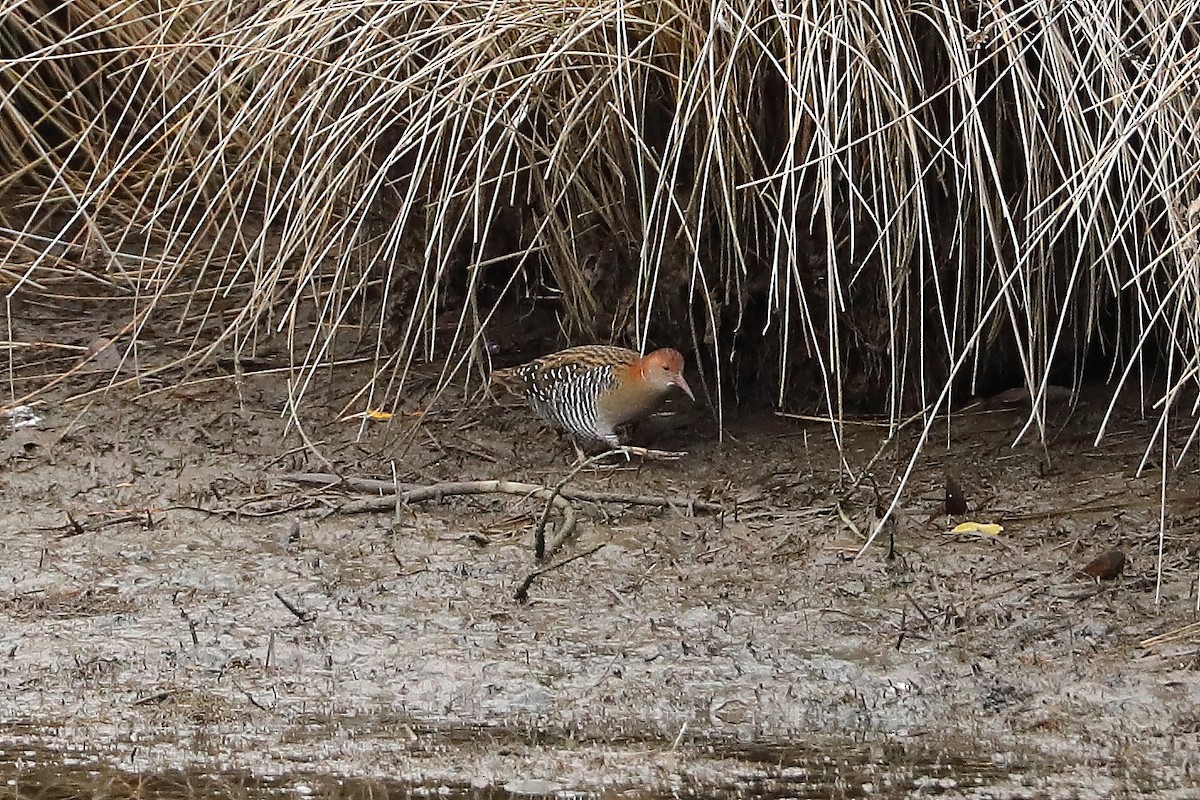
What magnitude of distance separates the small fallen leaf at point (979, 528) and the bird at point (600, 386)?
85 cm

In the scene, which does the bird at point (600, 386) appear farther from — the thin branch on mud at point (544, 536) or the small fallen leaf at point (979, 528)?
the small fallen leaf at point (979, 528)

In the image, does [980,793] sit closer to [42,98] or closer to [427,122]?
[427,122]

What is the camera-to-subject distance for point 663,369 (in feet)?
15.8

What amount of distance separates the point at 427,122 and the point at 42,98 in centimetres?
231

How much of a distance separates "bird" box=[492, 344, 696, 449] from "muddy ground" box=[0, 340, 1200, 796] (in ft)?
0.48

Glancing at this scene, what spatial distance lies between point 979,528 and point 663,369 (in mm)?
957

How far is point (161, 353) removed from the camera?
5.75 m

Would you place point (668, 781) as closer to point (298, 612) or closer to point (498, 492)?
point (298, 612)

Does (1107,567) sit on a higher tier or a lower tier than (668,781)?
higher

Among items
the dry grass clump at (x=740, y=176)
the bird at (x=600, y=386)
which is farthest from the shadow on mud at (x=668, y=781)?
the bird at (x=600, y=386)

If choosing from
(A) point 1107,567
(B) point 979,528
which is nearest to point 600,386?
(B) point 979,528

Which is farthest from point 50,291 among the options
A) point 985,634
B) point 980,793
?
point 980,793

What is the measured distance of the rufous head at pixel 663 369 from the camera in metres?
4.82

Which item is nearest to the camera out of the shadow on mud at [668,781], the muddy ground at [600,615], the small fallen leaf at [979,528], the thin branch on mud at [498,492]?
the shadow on mud at [668,781]
